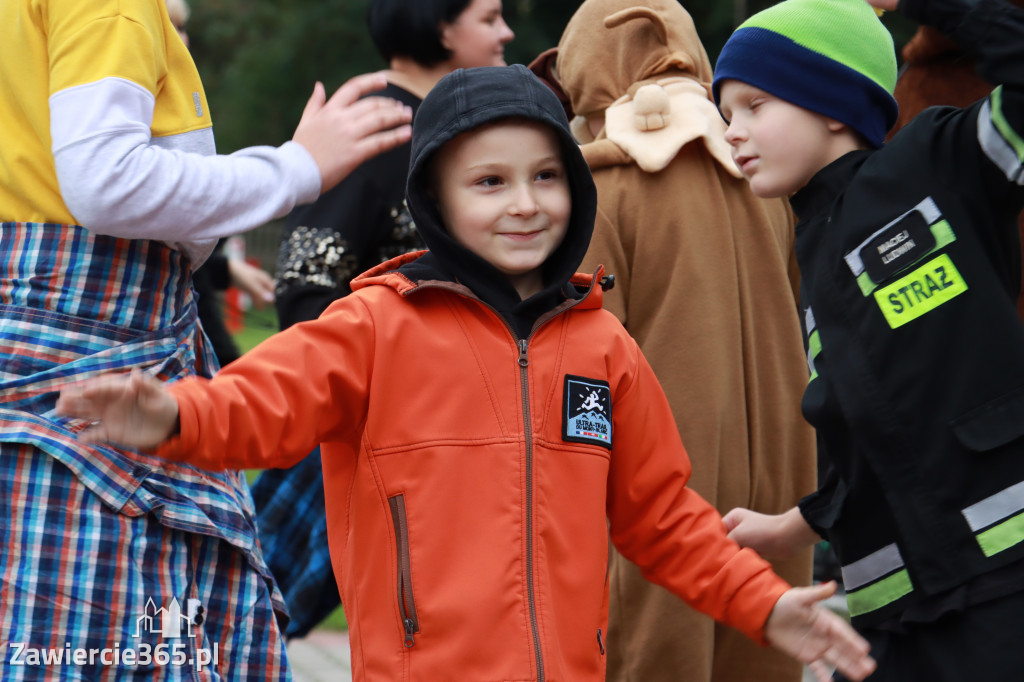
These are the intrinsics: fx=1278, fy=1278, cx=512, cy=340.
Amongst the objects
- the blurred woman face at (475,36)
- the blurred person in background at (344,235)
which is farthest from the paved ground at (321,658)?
the blurred woman face at (475,36)

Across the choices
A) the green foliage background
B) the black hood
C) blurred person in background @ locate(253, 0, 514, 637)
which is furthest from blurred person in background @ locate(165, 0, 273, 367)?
the green foliage background

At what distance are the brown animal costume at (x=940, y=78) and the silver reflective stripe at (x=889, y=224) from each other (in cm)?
159

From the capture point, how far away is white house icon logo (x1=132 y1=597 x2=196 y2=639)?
7.91ft

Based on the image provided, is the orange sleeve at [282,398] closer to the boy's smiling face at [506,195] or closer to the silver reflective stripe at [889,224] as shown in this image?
the boy's smiling face at [506,195]

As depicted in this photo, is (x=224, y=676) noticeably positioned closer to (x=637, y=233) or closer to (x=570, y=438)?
(x=570, y=438)

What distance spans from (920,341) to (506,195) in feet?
2.78

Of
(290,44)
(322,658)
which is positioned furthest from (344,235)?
(290,44)

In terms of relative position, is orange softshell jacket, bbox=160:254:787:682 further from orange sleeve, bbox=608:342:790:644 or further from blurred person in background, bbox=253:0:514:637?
blurred person in background, bbox=253:0:514:637

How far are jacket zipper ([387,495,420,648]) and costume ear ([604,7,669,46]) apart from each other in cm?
162

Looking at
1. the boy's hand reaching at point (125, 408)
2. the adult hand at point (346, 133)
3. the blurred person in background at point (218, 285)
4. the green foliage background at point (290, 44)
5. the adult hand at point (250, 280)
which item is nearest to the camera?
the boy's hand reaching at point (125, 408)

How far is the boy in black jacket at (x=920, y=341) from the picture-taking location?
88.7 inches

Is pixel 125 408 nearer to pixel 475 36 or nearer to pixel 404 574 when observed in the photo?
pixel 404 574

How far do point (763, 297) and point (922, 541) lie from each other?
1.33 m

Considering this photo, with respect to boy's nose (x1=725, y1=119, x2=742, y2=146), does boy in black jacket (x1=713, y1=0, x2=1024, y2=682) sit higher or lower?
lower
